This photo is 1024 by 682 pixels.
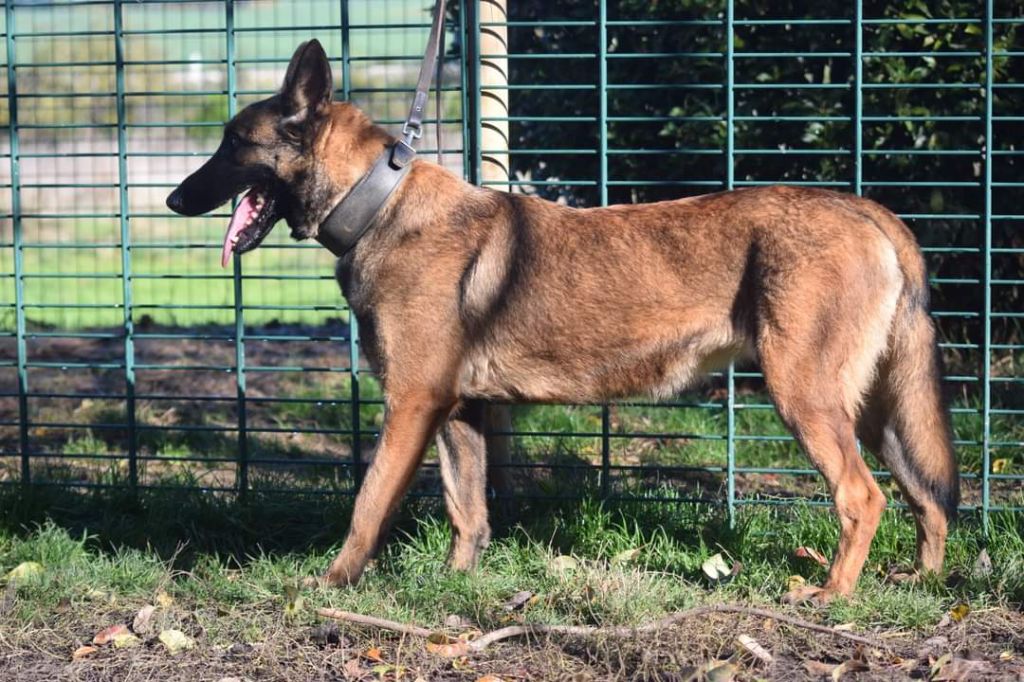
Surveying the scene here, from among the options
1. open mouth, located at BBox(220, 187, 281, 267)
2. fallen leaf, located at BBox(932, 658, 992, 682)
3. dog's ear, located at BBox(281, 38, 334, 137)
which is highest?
dog's ear, located at BBox(281, 38, 334, 137)

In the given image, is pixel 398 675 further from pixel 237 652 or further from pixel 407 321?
pixel 407 321

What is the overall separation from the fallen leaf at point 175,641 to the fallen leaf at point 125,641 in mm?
86

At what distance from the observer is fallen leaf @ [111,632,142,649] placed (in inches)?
173

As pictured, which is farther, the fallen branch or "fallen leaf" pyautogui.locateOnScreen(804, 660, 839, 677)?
the fallen branch

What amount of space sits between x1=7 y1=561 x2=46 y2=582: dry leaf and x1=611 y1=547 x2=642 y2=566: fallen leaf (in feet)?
7.82

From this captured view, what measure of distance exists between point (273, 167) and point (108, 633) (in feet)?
6.33

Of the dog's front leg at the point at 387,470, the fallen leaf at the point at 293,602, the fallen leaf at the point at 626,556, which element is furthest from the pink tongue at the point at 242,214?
the fallen leaf at the point at 626,556

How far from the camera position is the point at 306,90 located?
4.90m

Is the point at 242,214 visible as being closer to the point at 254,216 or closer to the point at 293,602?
the point at 254,216

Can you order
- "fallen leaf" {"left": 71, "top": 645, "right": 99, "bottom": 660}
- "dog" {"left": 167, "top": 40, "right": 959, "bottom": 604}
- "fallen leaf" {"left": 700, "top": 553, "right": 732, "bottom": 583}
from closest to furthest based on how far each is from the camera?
"fallen leaf" {"left": 71, "top": 645, "right": 99, "bottom": 660}, "dog" {"left": 167, "top": 40, "right": 959, "bottom": 604}, "fallen leaf" {"left": 700, "top": 553, "right": 732, "bottom": 583}

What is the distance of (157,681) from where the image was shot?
4.11 meters

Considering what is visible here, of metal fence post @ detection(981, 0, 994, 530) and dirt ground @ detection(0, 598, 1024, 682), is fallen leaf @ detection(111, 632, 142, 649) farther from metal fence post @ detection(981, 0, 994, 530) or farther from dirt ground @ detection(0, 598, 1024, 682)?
metal fence post @ detection(981, 0, 994, 530)

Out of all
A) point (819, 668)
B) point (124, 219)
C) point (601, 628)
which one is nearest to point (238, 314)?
point (124, 219)

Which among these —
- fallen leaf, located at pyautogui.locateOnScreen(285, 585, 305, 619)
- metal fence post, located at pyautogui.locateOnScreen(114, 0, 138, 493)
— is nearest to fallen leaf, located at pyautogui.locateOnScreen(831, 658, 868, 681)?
fallen leaf, located at pyautogui.locateOnScreen(285, 585, 305, 619)
